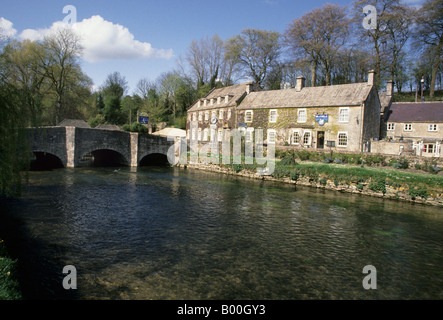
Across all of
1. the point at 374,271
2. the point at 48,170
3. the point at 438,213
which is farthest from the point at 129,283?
the point at 48,170

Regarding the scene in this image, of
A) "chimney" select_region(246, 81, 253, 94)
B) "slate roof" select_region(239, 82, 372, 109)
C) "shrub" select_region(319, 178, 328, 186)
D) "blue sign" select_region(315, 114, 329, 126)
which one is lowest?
"shrub" select_region(319, 178, 328, 186)

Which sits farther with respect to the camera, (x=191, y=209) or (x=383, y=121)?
(x=383, y=121)

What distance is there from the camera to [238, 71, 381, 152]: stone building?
100 ft

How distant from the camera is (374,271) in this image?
9453mm

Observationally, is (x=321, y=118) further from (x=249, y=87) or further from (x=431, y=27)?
(x=431, y=27)

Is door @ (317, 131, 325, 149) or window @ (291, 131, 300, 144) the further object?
window @ (291, 131, 300, 144)

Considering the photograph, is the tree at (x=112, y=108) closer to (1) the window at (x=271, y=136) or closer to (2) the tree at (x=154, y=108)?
(2) the tree at (x=154, y=108)

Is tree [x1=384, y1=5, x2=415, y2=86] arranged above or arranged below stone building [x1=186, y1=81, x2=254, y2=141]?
above

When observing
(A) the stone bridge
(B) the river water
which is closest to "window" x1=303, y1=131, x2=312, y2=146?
(B) the river water

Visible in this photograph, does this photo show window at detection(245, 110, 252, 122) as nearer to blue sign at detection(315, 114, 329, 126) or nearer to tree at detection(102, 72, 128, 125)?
blue sign at detection(315, 114, 329, 126)

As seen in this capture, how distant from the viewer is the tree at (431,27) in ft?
137

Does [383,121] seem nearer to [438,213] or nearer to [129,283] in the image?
[438,213]

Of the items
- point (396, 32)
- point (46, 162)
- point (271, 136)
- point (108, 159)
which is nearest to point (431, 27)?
point (396, 32)
